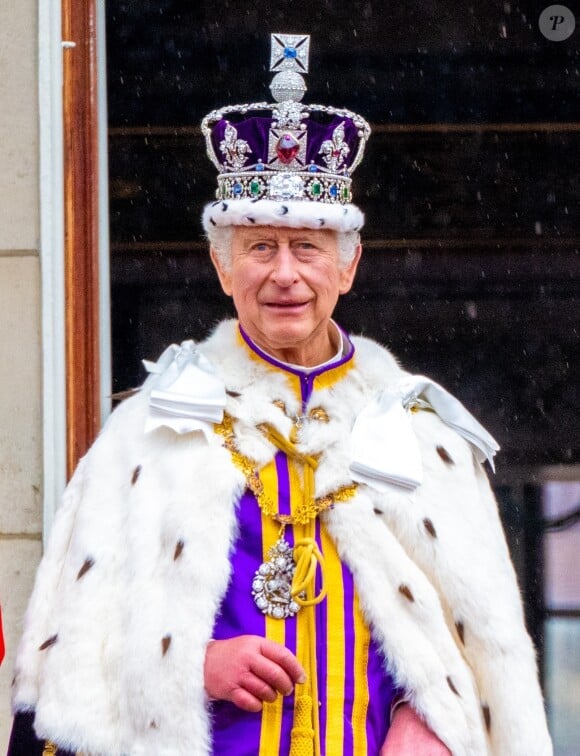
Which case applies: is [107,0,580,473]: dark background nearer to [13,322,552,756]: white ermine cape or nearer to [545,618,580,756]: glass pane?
[545,618,580,756]: glass pane

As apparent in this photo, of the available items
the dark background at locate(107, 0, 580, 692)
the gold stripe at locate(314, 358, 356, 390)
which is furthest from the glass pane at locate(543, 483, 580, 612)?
the gold stripe at locate(314, 358, 356, 390)

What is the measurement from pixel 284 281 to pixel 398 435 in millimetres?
362

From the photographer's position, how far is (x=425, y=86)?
4.23 m

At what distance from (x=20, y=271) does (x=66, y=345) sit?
0.21 metres

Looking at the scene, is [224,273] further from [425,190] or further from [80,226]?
[425,190]

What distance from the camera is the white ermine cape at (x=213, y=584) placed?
8.57 ft

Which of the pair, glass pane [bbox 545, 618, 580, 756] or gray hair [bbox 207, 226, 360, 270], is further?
glass pane [bbox 545, 618, 580, 756]

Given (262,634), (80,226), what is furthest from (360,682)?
(80,226)

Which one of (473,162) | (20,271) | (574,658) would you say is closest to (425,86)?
(473,162)

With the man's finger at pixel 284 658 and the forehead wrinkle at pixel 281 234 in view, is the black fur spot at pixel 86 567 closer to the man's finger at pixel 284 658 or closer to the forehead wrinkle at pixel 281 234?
the man's finger at pixel 284 658

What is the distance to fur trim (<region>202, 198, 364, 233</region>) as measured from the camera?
2.75 m

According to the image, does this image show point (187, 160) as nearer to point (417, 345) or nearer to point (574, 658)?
point (417, 345)

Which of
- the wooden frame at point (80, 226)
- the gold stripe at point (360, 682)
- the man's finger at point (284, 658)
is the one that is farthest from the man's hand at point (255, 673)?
the wooden frame at point (80, 226)

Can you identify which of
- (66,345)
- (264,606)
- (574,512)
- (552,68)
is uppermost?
(552,68)
